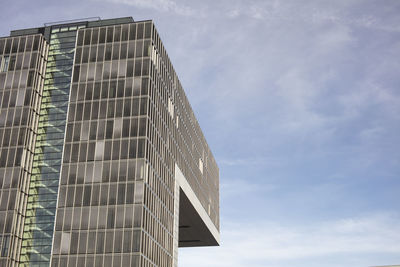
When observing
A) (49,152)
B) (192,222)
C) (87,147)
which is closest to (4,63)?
(49,152)

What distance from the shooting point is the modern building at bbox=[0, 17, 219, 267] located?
242 feet

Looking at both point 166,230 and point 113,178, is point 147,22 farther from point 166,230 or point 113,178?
point 166,230

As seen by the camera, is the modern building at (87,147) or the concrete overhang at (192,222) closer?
the modern building at (87,147)

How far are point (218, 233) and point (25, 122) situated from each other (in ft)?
241

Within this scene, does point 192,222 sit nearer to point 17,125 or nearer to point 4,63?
point 17,125

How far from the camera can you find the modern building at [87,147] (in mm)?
73750

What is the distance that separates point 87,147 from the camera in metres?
79.8

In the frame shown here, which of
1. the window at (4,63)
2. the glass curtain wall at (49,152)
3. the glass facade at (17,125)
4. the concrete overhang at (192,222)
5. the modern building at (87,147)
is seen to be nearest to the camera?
the modern building at (87,147)

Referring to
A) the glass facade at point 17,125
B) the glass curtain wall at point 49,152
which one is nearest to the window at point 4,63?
the glass facade at point 17,125

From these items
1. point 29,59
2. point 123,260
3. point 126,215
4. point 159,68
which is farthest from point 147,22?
point 123,260

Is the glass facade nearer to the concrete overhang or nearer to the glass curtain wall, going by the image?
the glass curtain wall

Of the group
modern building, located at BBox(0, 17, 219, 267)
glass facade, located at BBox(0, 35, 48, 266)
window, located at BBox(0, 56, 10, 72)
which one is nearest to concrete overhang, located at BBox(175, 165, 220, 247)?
modern building, located at BBox(0, 17, 219, 267)

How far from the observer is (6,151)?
80062mm

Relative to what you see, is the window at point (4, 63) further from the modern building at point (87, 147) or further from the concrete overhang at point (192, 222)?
the concrete overhang at point (192, 222)
